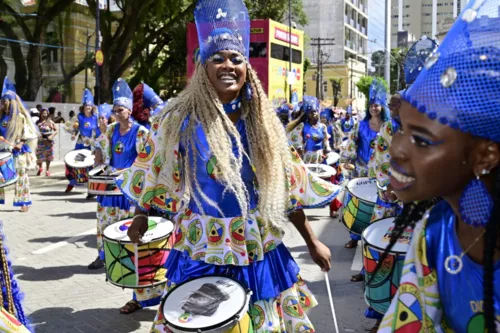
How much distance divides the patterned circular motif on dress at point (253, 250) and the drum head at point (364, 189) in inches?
107

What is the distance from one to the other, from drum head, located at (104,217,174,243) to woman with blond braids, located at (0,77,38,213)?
17.9ft

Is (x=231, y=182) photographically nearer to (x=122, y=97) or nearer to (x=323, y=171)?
(x=122, y=97)

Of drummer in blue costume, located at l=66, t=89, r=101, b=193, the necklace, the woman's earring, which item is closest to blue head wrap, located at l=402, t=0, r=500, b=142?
the woman's earring

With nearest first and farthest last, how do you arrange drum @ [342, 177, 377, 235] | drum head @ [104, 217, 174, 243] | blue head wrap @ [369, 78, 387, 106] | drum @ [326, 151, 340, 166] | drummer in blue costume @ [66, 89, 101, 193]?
drum head @ [104, 217, 174, 243], drum @ [342, 177, 377, 235], blue head wrap @ [369, 78, 387, 106], drum @ [326, 151, 340, 166], drummer in blue costume @ [66, 89, 101, 193]

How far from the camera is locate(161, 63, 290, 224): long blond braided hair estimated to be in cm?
315

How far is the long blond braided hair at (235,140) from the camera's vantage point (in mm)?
3148

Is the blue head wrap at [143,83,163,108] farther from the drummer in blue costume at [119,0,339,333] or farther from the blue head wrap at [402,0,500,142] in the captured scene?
the blue head wrap at [402,0,500,142]

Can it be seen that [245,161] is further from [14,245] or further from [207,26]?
[14,245]

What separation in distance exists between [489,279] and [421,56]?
303 centimetres

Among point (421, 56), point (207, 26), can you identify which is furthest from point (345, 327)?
point (207, 26)

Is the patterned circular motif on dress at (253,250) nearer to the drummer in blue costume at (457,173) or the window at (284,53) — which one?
the drummer in blue costume at (457,173)

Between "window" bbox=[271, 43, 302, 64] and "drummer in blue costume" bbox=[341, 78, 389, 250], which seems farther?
"window" bbox=[271, 43, 302, 64]

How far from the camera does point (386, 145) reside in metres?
5.82

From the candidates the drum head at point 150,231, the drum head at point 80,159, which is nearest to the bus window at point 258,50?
the drum head at point 80,159
